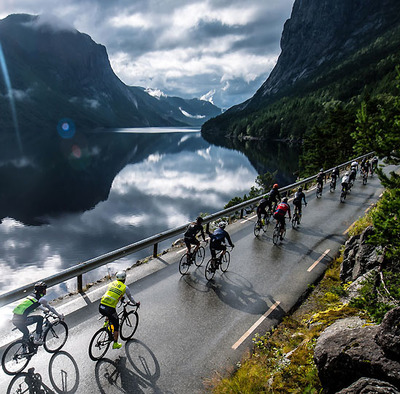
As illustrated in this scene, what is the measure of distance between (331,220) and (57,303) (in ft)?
52.8

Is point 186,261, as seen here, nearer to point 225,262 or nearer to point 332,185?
point 225,262

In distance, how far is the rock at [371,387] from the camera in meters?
4.17

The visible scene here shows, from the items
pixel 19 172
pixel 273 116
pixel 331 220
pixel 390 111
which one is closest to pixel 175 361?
pixel 390 111

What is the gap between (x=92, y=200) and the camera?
48.5m

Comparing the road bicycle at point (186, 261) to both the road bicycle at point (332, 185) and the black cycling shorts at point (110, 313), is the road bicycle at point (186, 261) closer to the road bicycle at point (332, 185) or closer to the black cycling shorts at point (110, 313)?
the black cycling shorts at point (110, 313)

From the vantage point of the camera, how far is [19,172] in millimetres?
63000

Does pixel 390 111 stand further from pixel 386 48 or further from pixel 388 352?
pixel 386 48

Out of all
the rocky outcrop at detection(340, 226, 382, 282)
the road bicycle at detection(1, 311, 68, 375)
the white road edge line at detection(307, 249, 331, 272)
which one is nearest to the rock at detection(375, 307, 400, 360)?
the rocky outcrop at detection(340, 226, 382, 282)

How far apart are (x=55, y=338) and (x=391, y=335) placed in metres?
7.41

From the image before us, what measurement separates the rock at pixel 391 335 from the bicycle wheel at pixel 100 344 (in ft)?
18.5

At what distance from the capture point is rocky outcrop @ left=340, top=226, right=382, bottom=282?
30.8 ft

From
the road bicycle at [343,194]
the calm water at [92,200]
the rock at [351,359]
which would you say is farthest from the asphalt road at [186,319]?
the calm water at [92,200]

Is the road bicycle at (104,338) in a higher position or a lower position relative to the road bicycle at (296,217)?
higher

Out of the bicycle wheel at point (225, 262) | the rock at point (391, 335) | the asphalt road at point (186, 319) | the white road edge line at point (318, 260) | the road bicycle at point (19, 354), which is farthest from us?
the white road edge line at point (318, 260)
